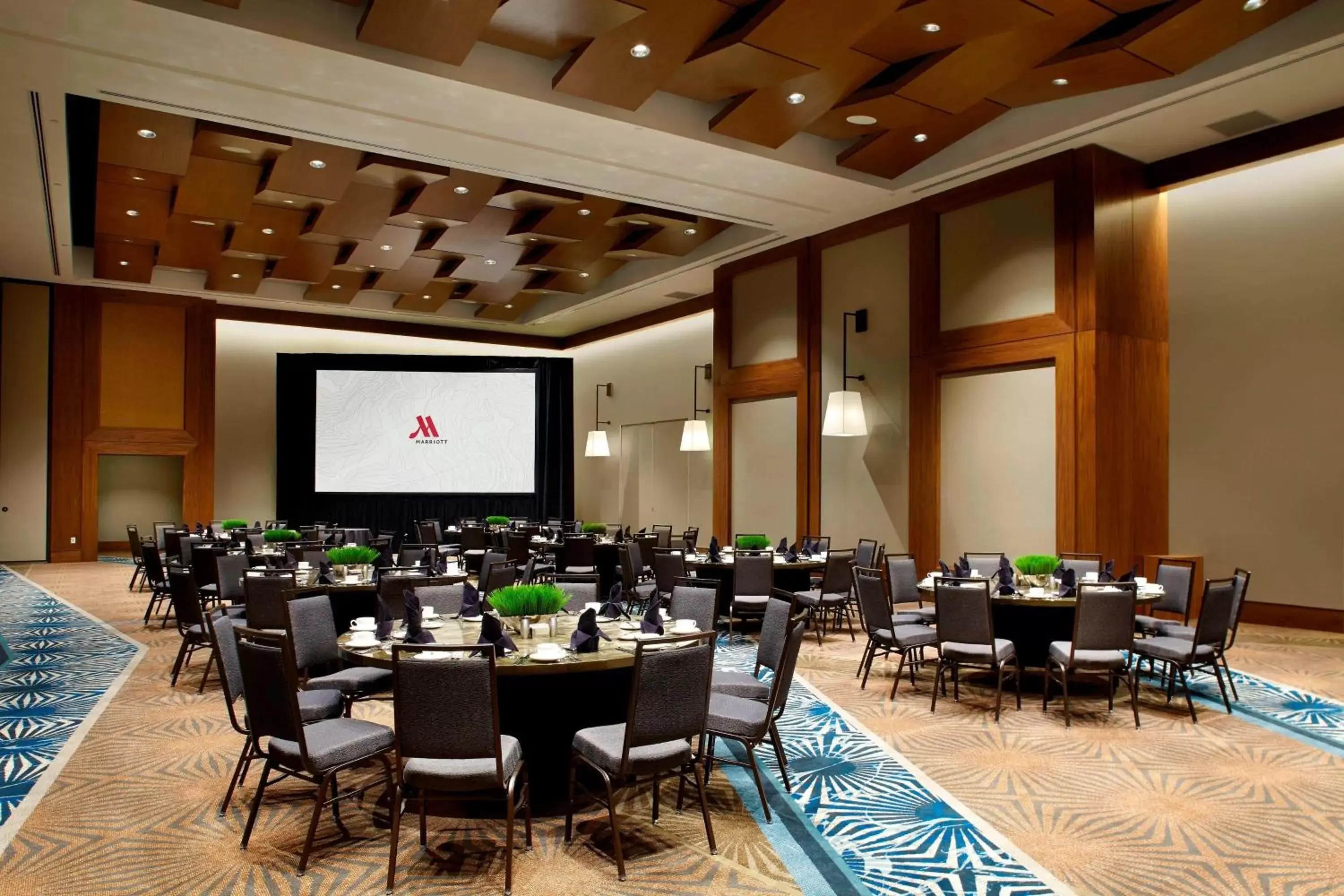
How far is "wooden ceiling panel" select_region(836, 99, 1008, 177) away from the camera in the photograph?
8164mm

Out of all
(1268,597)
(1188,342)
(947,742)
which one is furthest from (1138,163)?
(947,742)

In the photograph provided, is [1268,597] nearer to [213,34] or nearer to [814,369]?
[814,369]

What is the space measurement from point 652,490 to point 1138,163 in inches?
375

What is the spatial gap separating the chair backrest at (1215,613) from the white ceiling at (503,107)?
3.95 meters

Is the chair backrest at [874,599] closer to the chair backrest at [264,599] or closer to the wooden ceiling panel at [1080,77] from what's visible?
the chair backrest at [264,599]

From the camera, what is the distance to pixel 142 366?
50.3ft

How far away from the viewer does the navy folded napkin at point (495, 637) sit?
361cm

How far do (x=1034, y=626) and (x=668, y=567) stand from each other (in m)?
3.00

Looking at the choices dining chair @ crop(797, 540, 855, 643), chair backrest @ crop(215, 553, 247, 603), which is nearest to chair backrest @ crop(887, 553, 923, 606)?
dining chair @ crop(797, 540, 855, 643)

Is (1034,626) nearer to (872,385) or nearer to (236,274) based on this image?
(872,385)

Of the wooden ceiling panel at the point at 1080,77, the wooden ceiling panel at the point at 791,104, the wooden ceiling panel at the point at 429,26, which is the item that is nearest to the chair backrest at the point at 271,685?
the wooden ceiling panel at the point at 429,26

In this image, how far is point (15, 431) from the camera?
1455cm

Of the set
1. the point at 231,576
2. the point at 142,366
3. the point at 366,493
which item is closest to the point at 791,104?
the point at 231,576

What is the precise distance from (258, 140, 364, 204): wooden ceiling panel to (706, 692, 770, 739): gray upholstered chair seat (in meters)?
6.99
